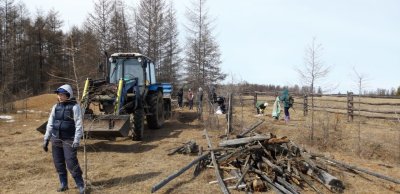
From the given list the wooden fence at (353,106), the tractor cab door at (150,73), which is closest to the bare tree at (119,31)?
the wooden fence at (353,106)

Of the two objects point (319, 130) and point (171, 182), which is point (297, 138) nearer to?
point (319, 130)

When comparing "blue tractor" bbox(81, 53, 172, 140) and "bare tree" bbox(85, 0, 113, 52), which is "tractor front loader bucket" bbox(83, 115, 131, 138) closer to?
"blue tractor" bbox(81, 53, 172, 140)

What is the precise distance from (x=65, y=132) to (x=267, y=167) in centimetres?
382

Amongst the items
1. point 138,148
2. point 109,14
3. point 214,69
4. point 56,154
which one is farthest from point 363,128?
point 109,14

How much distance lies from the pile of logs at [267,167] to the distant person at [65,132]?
4.71 ft

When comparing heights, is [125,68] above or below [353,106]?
above

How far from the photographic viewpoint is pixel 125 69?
12.6 metres

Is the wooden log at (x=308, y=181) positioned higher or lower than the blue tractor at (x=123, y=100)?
lower

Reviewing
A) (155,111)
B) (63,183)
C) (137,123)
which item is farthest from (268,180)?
(155,111)

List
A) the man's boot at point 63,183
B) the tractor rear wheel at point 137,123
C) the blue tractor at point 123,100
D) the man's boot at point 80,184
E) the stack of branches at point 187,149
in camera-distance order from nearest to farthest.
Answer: the man's boot at point 80,184 → the man's boot at point 63,183 → the blue tractor at point 123,100 → the stack of branches at point 187,149 → the tractor rear wheel at point 137,123

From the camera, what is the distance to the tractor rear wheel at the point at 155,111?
12.7 meters

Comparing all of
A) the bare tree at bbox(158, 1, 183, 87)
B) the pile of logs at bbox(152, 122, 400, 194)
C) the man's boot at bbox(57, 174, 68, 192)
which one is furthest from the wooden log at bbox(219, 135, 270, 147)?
the bare tree at bbox(158, 1, 183, 87)

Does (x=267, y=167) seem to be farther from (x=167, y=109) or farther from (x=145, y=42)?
(x=145, y=42)

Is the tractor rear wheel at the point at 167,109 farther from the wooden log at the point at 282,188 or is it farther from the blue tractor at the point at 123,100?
the wooden log at the point at 282,188
